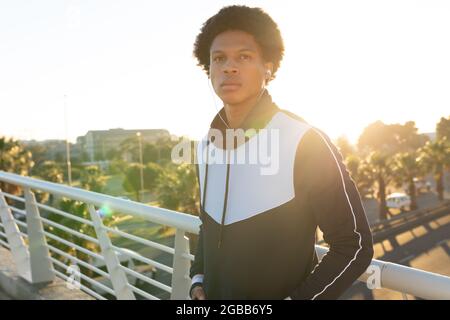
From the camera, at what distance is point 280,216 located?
1208 mm

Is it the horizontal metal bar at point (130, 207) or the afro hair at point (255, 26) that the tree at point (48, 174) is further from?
the afro hair at point (255, 26)

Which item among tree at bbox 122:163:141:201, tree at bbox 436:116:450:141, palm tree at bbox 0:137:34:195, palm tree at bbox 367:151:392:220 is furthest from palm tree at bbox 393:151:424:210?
tree at bbox 436:116:450:141

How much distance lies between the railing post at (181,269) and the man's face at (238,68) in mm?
990

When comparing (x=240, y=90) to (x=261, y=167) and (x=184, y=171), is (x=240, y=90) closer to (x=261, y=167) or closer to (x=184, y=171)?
(x=261, y=167)

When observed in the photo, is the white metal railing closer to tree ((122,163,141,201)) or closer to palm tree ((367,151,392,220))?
palm tree ((367,151,392,220))

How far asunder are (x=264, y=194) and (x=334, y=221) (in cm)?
23

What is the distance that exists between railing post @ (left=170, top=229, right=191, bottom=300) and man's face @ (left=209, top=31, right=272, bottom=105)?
3.25 feet

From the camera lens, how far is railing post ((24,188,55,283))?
3.65 metres

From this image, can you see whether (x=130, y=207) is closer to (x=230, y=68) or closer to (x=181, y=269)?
(x=181, y=269)

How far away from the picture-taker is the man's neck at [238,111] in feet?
4.67

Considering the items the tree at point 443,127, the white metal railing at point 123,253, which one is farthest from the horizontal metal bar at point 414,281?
the tree at point 443,127

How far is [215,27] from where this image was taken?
149cm

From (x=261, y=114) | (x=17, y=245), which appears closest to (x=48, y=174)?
(x=17, y=245)
